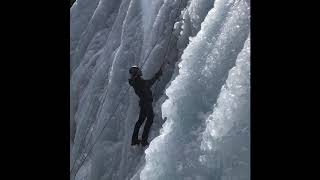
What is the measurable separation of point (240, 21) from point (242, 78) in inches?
41.9

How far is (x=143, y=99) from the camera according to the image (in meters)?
7.12

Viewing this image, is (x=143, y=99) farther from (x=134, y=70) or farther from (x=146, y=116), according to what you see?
(x=134, y=70)

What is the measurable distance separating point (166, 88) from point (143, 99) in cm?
51

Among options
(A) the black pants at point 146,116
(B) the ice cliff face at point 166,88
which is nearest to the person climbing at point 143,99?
(A) the black pants at point 146,116

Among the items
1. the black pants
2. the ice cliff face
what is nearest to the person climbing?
the black pants

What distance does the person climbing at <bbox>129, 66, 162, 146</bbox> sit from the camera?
6.89 meters

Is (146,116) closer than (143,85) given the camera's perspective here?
No

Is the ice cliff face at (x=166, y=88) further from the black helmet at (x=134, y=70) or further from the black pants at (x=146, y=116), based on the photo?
the black helmet at (x=134, y=70)

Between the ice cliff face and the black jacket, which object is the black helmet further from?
the ice cliff face

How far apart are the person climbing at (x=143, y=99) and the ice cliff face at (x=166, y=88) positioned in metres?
0.19

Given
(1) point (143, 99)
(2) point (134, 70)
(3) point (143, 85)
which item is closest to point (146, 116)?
(1) point (143, 99)
